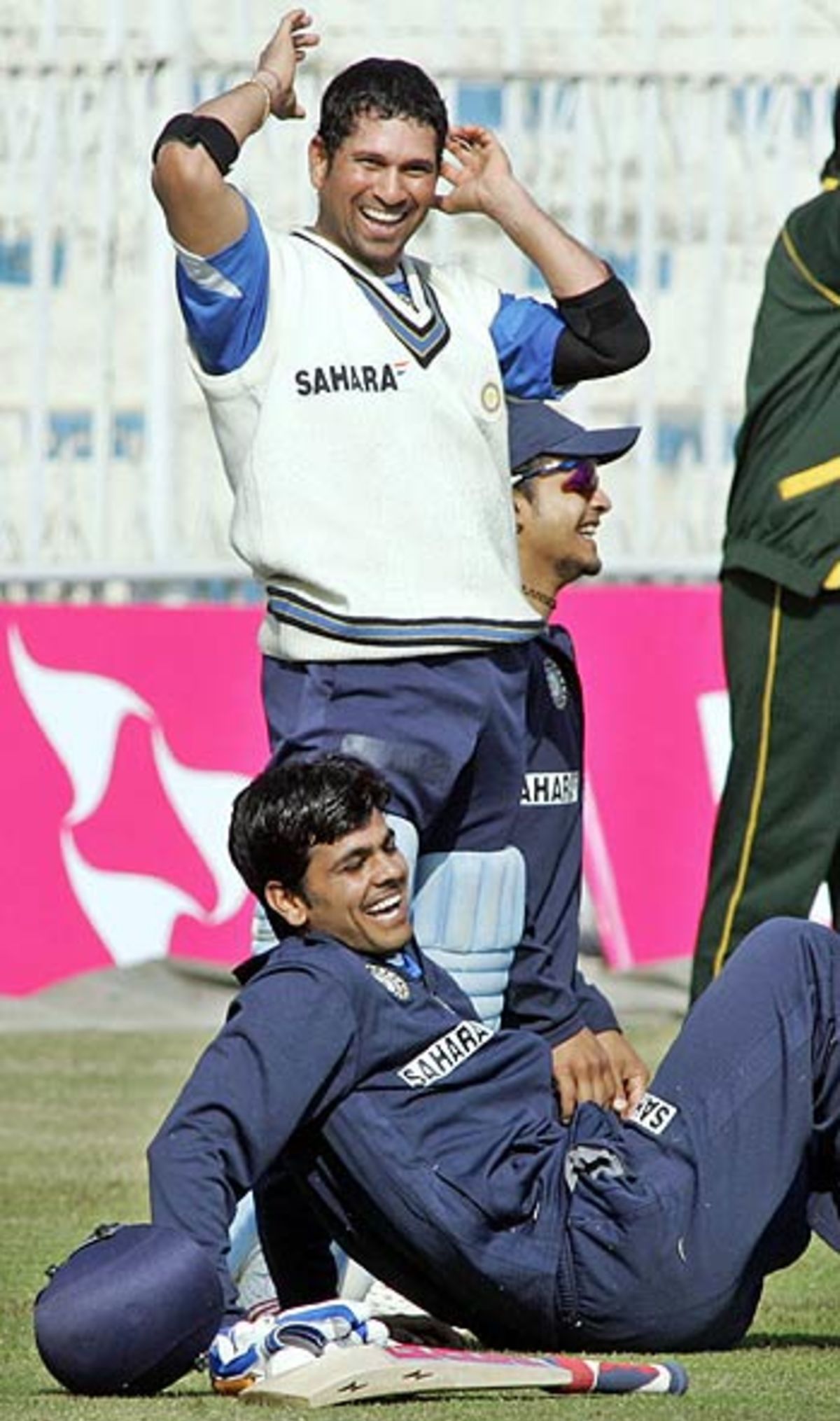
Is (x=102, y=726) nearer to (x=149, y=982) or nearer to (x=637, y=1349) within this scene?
(x=149, y=982)

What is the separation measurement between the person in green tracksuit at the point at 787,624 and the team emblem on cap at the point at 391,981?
2.13m

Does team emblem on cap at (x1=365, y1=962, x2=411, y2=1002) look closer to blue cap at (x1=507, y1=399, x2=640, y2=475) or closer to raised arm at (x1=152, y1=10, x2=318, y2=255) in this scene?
raised arm at (x1=152, y1=10, x2=318, y2=255)

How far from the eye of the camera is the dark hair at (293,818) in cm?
463

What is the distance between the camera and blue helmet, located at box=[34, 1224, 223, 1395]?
419 centimetres

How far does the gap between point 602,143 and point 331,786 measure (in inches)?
255

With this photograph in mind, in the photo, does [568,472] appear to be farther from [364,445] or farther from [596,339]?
[364,445]

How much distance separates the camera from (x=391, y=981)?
4.57 metres

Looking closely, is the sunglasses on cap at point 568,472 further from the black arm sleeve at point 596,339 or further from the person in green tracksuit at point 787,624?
the person in green tracksuit at point 787,624

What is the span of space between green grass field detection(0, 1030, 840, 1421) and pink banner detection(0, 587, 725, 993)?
714 mm

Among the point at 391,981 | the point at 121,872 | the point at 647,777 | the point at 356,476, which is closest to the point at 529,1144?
the point at 391,981

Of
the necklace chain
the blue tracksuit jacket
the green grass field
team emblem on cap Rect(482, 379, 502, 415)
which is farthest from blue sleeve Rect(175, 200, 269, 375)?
the green grass field

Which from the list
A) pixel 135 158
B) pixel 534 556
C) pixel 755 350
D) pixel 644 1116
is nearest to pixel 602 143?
pixel 135 158

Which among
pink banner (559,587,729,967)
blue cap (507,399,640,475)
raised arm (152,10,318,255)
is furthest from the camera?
pink banner (559,587,729,967)

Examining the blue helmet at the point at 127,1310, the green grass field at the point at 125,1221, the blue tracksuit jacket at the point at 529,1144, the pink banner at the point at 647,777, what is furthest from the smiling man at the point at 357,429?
the pink banner at the point at 647,777
